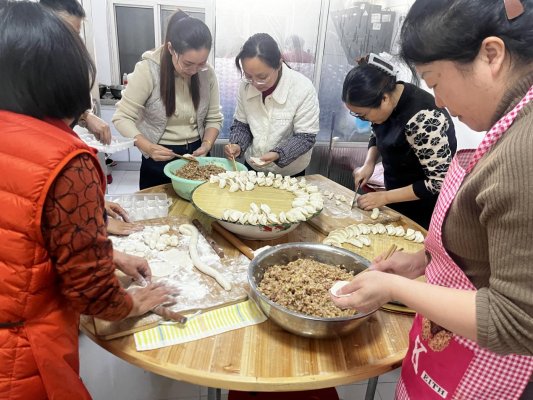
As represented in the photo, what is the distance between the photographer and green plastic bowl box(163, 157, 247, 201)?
1839mm

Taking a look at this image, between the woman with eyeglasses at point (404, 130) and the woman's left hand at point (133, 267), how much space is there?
1164mm

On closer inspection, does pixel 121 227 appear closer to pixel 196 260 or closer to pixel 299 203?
pixel 196 260

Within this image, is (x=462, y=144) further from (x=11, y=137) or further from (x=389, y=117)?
(x=11, y=137)

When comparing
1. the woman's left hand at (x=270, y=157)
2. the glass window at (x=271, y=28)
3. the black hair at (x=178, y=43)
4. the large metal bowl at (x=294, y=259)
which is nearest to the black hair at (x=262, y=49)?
the black hair at (x=178, y=43)

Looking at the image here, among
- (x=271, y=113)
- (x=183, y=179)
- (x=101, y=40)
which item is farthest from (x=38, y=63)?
(x=101, y=40)

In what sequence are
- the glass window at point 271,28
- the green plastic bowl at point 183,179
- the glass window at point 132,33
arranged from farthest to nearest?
the glass window at point 132,33 → the glass window at point 271,28 → the green plastic bowl at point 183,179

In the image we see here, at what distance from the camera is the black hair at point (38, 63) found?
0.71 meters

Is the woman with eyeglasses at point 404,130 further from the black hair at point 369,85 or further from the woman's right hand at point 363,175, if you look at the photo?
the woman's right hand at point 363,175

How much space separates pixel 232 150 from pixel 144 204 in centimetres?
65

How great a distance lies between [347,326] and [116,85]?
187 inches

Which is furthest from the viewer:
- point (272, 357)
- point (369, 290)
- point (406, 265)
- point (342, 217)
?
point (342, 217)

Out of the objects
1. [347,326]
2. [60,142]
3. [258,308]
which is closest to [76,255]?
[60,142]

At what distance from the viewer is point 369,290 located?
0.86 metres

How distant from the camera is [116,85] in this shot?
15.9ft
